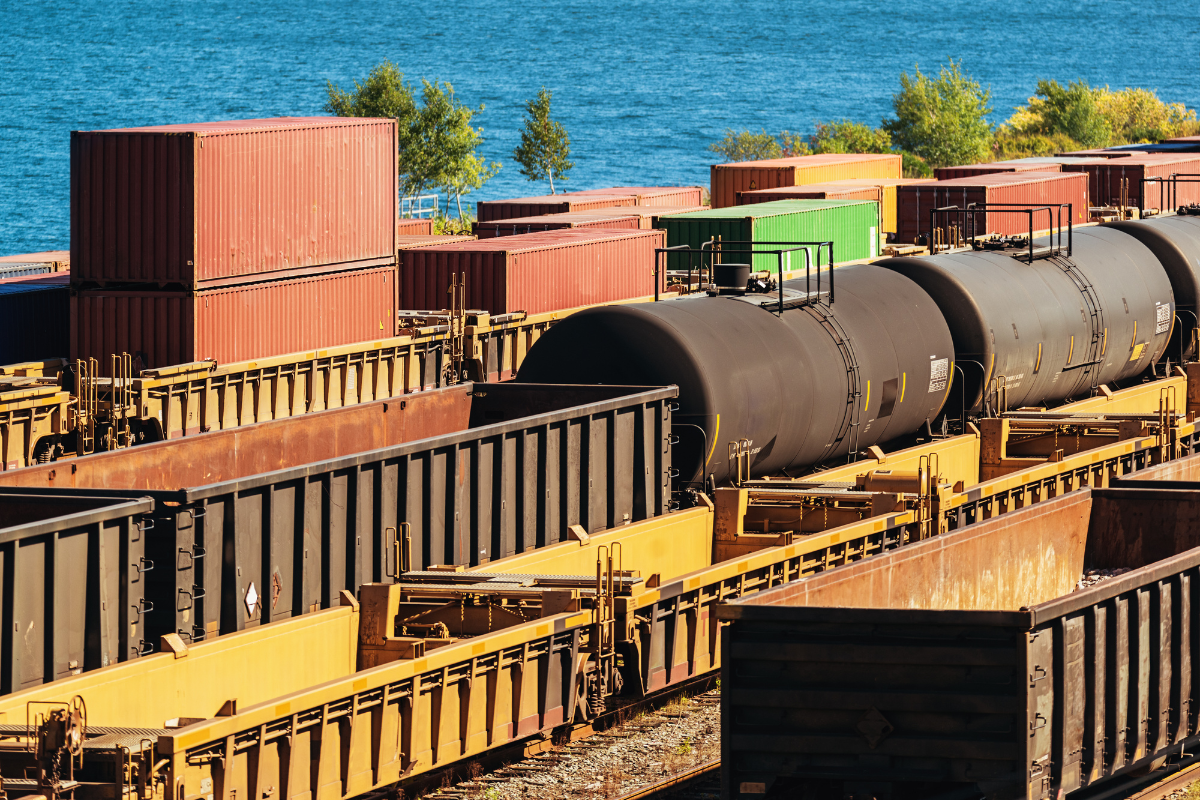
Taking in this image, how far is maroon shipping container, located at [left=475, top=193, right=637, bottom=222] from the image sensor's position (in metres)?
44.3

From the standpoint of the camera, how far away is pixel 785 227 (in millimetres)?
36469

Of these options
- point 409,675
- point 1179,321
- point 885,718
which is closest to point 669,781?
point 409,675

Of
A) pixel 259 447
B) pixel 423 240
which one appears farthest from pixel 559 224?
pixel 259 447

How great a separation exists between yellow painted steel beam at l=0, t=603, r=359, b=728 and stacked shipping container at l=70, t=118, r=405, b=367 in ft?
45.4

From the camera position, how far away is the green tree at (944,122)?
98.1m

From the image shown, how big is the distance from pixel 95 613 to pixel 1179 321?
2283cm

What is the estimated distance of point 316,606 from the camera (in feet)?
53.6

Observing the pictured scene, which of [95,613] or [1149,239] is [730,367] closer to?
[95,613]

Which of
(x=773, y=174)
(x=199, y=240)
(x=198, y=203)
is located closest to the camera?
(x=198, y=203)

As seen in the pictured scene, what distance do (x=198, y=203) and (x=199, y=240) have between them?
0.58 m

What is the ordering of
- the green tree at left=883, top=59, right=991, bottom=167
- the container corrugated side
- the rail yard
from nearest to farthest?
the rail yard < the container corrugated side < the green tree at left=883, top=59, right=991, bottom=167

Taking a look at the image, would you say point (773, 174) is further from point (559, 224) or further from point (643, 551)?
point (643, 551)

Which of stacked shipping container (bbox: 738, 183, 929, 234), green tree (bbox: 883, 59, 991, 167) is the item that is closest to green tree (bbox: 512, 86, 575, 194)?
green tree (bbox: 883, 59, 991, 167)

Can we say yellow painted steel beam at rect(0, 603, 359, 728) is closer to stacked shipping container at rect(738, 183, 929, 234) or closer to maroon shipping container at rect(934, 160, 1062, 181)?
stacked shipping container at rect(738, 183, 929, 234)
